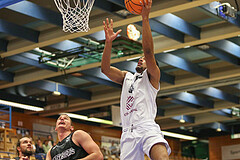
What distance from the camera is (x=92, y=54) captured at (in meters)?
12.8

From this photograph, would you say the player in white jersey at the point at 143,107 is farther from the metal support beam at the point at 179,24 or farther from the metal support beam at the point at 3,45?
the metal support beam at the point at 3,45

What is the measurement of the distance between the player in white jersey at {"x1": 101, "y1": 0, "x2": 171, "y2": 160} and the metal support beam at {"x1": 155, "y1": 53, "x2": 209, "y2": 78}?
28.4 feet

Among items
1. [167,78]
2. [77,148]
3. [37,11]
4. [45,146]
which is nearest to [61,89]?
[45,146]

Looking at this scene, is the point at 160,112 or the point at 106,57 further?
the point at 160,112

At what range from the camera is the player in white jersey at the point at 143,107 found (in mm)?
4852

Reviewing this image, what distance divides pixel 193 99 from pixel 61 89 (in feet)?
17.7

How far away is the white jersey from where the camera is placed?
5.07 meters

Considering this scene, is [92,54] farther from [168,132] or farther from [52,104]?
[168,132]

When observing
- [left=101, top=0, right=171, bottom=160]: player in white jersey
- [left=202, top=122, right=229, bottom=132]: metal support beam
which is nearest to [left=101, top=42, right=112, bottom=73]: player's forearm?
[left=101, top=0, right=171, bottom=160]: player in white jersey

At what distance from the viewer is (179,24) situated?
11.9 metres

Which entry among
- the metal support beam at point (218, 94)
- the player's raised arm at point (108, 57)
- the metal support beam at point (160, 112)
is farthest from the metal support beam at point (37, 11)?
the metal support beam at point (160, 112)

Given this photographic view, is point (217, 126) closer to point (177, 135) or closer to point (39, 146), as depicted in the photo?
point (177, 135)

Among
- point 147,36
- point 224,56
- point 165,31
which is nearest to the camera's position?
point 147,36

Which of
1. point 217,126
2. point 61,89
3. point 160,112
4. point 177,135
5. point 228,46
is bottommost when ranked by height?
point 177,135
